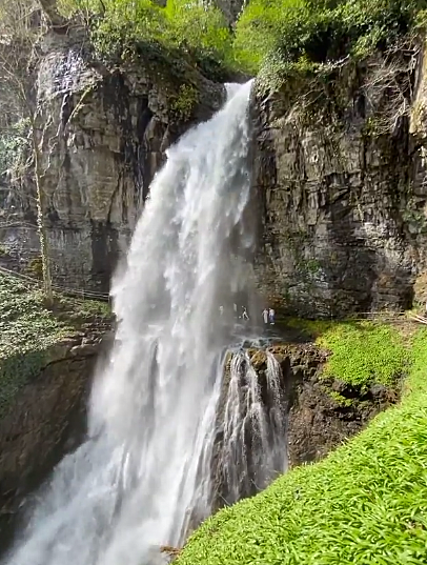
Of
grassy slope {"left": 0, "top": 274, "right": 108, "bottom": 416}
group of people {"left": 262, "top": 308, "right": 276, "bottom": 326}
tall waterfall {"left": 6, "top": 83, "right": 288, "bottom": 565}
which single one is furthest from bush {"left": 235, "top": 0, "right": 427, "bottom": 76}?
grassy slope {"left": 0, "top": 274, "right": 108, "bottom": 416}

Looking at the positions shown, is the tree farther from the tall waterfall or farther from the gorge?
the tall waterfall

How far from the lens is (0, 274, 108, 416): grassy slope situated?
947 cm

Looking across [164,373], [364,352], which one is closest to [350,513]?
[364,352]

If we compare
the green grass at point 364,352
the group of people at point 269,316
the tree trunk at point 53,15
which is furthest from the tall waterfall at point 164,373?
the tree trunk at point 53,15

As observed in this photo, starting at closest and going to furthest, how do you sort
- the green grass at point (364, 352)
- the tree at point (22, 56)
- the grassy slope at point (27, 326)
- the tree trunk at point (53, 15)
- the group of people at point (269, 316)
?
the green grass at point (364, 352) → the grassy slope at point (27, 326) → the tree at point (22, 56) → the group of people at point (269, 316) → the tree trunk at point (53, 15)

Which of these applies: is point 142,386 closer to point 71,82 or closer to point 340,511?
point 340,511

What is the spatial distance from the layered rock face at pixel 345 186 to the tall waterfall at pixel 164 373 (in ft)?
3.95

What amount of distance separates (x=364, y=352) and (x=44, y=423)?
8.35 m

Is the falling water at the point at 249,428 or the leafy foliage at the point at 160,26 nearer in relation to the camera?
the falling water at the point at 249,428

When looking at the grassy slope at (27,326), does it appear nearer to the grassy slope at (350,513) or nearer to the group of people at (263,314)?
the group of people at (263,314)

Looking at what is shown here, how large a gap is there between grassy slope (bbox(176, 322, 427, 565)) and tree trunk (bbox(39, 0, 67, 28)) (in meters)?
16.8

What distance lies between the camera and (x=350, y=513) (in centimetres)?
286

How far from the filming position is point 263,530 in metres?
3.61

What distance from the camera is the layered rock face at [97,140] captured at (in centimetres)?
1329
